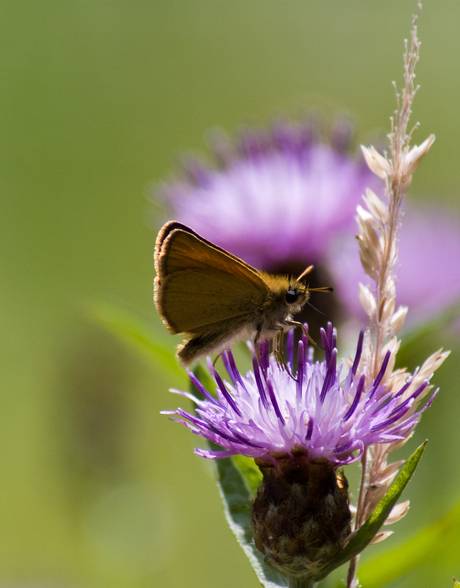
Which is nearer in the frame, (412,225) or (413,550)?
(413,550)

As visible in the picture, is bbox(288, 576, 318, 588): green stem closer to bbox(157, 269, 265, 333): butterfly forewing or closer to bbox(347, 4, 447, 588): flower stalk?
bbox(347, 4, 447, 588): flower stalk

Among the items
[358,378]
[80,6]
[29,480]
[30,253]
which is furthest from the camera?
[80,6]

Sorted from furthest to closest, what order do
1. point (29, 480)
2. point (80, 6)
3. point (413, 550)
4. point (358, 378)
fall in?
point (80, 6) → point (29, 480) → point (413, 550) → point (358, 378)

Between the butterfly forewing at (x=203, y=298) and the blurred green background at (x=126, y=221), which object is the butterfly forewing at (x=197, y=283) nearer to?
the butterfly forewing at (x=203, y=298)

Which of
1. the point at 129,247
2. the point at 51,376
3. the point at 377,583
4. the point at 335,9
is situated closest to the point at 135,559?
the point at 51,376

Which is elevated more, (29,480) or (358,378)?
(29,480)

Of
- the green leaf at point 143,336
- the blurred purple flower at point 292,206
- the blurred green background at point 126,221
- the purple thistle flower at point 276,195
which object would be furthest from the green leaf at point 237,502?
the purple thistle flower at point 276,195

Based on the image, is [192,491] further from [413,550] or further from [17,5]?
[17,5]
